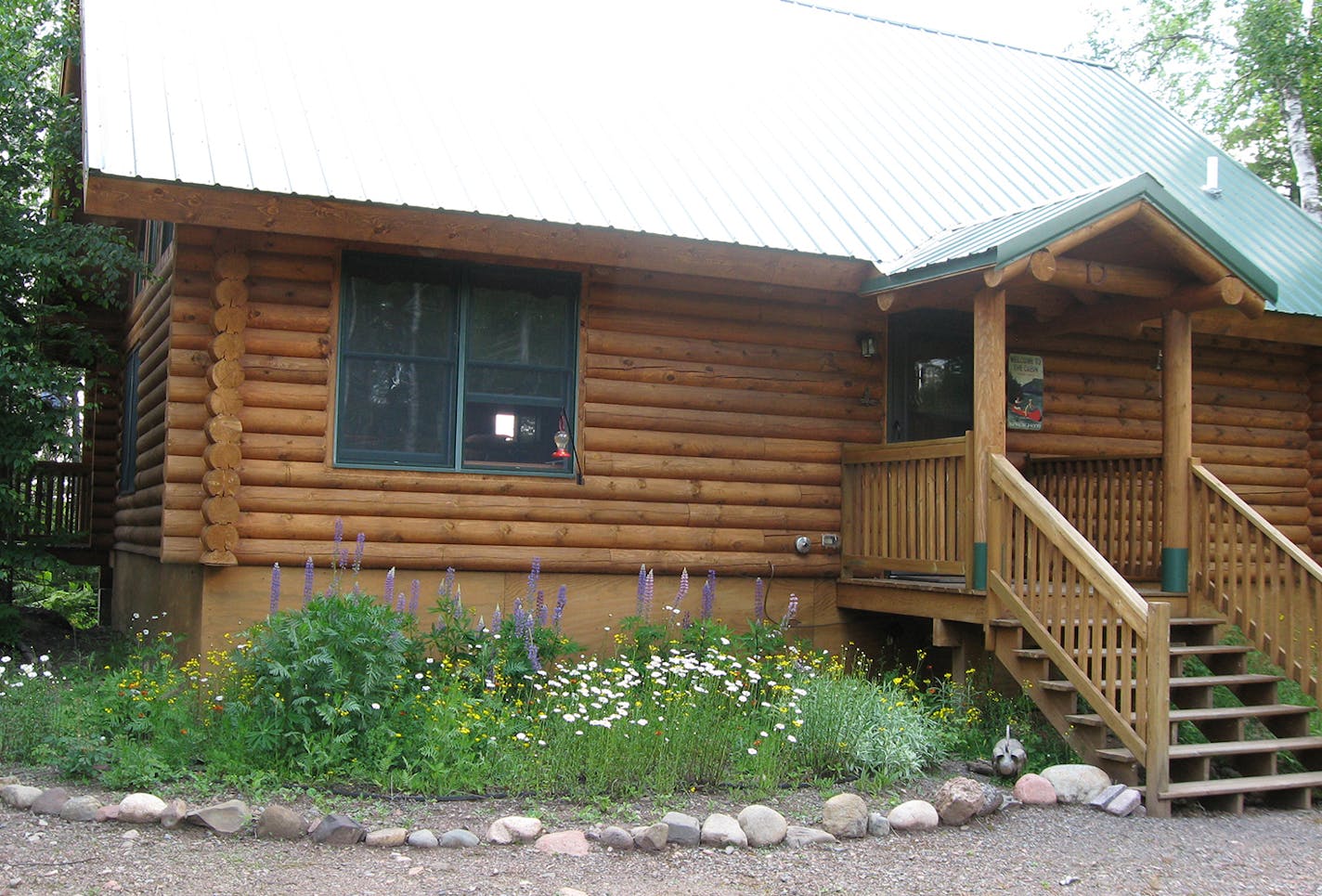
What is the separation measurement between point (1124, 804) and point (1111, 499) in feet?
12.1

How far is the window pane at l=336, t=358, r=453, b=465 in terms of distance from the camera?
9188mm

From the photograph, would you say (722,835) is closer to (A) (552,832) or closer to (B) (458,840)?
(A) (552,832)

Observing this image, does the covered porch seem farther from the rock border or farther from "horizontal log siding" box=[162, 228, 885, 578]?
the rock border

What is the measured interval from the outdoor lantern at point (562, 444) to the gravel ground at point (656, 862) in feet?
11.9

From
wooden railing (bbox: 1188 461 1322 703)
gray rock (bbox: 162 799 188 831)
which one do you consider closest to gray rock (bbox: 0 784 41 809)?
gray rock (bbox: 162 799 188 831)

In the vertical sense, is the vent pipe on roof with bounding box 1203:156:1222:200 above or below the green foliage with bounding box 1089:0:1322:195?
below

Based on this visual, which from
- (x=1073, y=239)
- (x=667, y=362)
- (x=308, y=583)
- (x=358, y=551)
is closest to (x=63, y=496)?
(x=358, y=551)

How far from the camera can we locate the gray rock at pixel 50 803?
20.6ft

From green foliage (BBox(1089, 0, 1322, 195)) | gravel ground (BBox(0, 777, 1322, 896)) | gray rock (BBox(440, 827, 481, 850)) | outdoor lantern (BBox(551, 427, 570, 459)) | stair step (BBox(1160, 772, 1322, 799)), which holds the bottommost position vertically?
gravel ground (BBox(0, 777, 1322, 896))

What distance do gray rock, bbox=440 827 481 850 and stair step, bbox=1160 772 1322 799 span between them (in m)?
4.13

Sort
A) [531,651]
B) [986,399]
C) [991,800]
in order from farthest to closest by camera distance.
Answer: [986,399] → [531,651] → [991,800]

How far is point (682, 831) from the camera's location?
6.26m

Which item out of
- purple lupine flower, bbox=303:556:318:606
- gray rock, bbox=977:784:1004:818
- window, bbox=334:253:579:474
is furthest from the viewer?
window, bbox=334:253:579:474

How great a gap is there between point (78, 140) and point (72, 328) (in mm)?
2074
